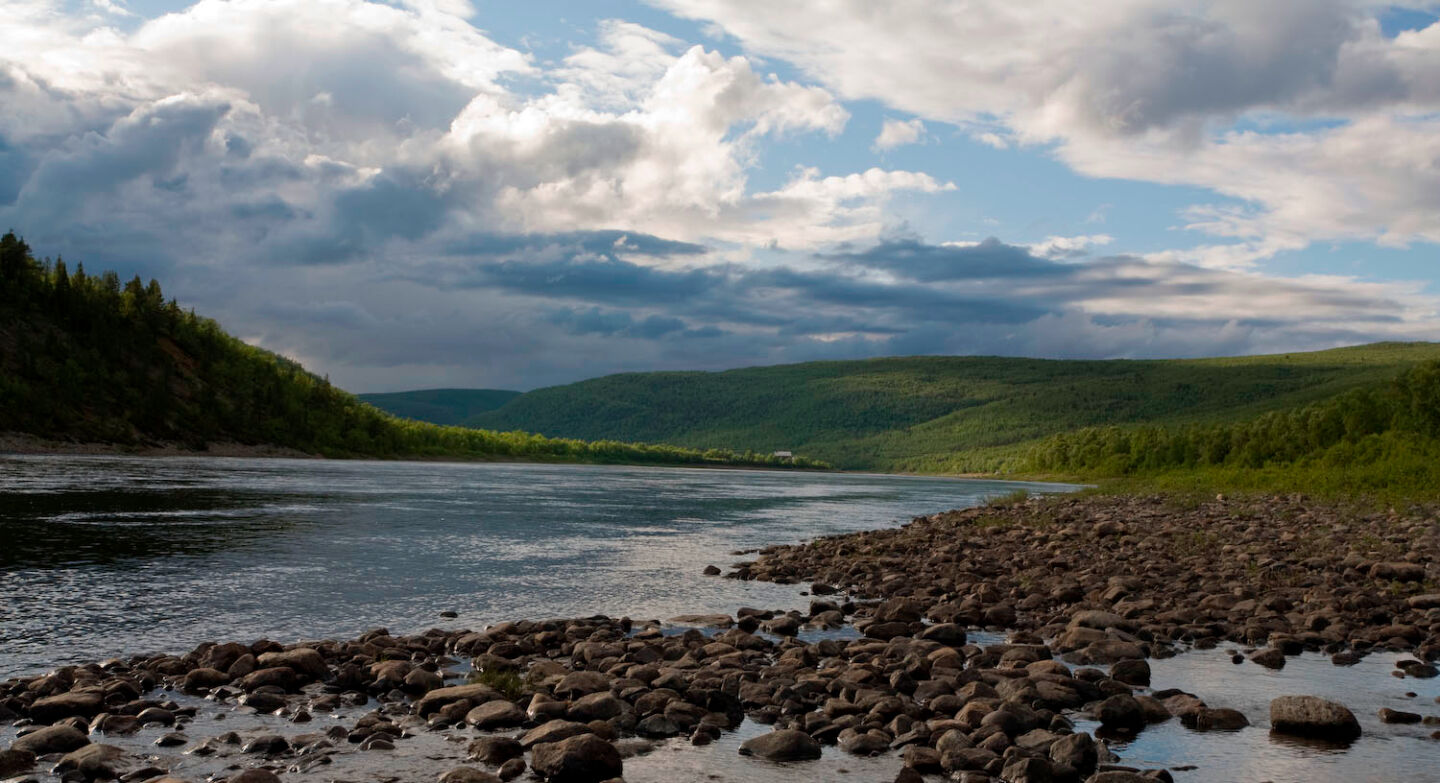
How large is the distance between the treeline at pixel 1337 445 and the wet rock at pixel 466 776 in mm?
53076

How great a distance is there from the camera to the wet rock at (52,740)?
10.1 metres

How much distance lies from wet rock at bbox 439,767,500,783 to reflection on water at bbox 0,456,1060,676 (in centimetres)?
835

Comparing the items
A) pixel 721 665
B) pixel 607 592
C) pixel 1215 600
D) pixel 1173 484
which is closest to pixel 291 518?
pixel 607 592

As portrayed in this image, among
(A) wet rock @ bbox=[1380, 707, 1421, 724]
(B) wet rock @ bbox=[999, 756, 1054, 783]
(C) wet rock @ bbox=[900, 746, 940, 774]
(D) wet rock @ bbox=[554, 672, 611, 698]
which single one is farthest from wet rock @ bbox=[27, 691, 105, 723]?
(A) wet rock @ bbox=[1380, 707, 1421, 724]

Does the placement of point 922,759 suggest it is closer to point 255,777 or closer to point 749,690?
point 749,690

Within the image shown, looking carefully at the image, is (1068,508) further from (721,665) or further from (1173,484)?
(721,665)

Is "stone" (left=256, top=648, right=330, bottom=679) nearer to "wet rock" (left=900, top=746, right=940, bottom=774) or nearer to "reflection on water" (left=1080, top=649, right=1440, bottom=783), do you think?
"wet rock" (left=900, top=746, right=940, bottom=774)

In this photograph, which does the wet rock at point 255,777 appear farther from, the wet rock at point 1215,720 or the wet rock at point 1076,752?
the wet rock at point 1215,720

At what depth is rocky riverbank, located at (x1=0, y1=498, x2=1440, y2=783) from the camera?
33.6 feet

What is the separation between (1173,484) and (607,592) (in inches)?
2640

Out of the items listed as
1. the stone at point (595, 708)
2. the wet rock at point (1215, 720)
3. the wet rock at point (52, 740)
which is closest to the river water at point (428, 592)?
the wet rock at point (1215, 720)

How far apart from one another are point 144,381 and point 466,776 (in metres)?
156

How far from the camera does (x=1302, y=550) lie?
2789 cm

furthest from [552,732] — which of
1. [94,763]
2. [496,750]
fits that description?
[94,763]
